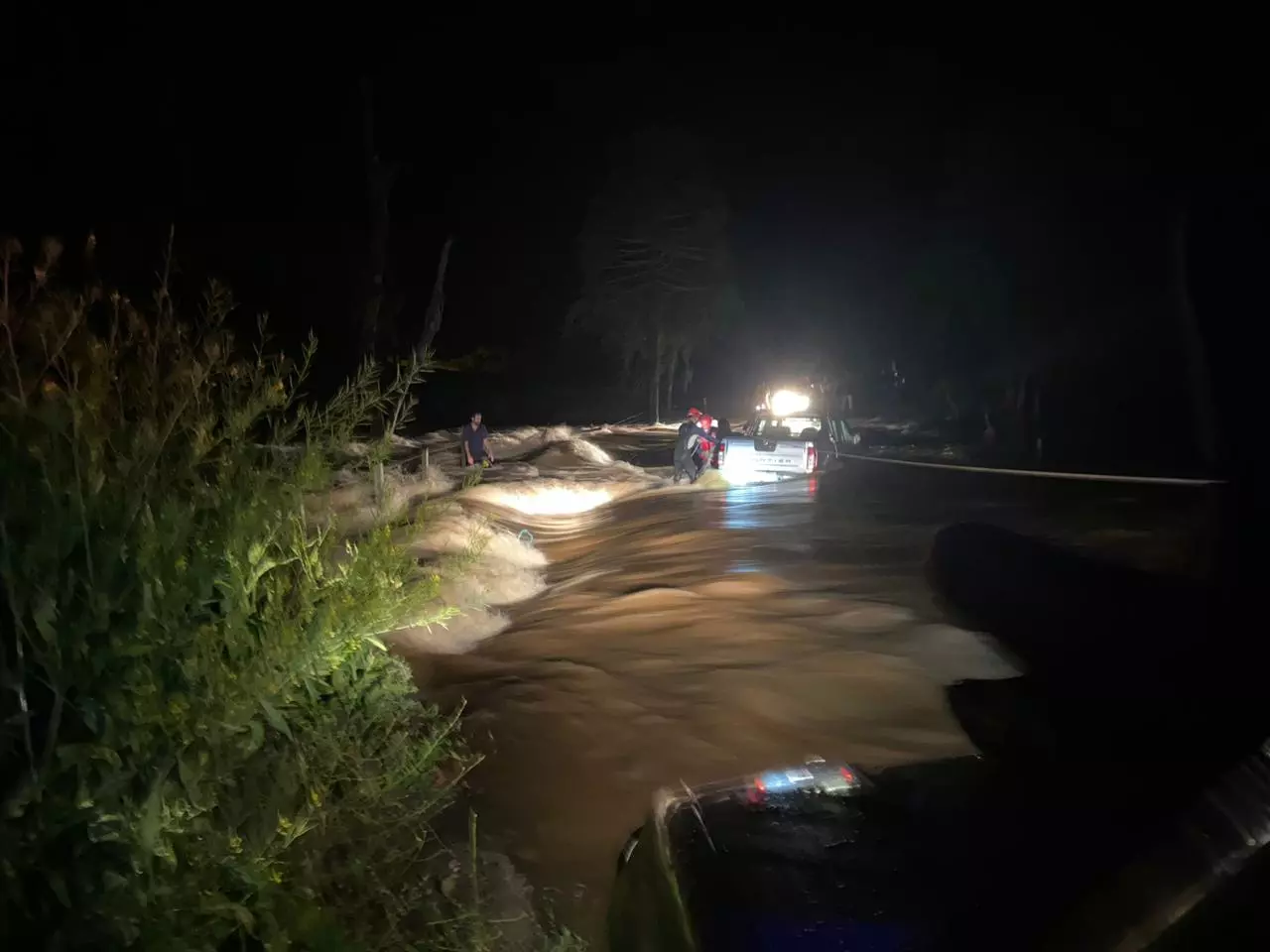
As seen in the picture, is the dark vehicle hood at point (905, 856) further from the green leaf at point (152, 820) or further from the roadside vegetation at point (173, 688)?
the green leaf at point (152, 820)

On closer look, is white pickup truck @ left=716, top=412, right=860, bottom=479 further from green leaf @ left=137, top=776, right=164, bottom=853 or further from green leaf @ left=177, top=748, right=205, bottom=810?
green leaf @ left=137, top=776, right=164, bottom=853

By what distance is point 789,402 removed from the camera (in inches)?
1623

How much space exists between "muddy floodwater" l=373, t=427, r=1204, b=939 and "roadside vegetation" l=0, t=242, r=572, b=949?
0.75 metres

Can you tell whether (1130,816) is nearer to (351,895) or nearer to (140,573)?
(351,895)

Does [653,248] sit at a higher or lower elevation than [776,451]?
higher

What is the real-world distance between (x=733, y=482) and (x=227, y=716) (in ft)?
54.9

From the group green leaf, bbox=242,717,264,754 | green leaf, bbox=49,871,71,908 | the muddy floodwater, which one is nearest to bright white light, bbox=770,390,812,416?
the muddy floodwater

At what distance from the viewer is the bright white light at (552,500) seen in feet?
61.3

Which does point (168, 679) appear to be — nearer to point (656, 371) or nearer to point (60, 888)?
point (60, 888)

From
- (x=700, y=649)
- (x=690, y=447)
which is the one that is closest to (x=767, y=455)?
(x=690, y=447)

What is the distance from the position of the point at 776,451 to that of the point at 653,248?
25.6 metres

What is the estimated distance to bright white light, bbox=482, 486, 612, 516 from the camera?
61.3 ft

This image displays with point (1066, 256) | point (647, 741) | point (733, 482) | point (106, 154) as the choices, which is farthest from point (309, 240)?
point (647, 741)

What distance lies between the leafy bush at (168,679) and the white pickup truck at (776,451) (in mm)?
15646
